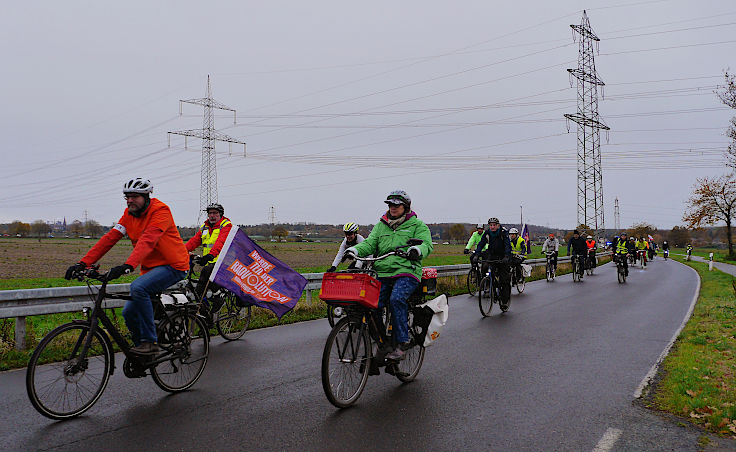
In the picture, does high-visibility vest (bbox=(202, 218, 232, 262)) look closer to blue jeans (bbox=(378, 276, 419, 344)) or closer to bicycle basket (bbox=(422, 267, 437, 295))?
bicycle basket (bbox=(422, 267, 437, 295))

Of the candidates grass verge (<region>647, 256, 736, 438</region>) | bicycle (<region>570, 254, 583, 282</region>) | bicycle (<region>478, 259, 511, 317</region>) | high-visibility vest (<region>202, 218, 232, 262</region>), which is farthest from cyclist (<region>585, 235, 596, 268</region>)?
high-visibility vest (<region>202, 218, 232, 262</region>)

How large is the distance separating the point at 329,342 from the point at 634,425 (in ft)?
9.33

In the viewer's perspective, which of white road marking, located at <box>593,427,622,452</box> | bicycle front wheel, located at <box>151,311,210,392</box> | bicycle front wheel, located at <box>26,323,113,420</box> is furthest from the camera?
bicycle front wheel, located at <box>151,311,210,392</box>

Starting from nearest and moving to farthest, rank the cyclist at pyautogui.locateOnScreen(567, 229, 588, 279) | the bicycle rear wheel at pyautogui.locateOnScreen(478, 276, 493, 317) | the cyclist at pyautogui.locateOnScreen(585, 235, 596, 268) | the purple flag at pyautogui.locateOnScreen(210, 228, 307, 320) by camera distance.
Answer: the purple flag at pyautogui.locateOnScreen(210, 228, 307, 320) → the bicycle rear wheel at pyautogui.locateOnScreen(478, 276, 493, 317) → the cyclist at pyautogui.locateOnScreen(567, 229, 588, 279) → the cyclist at pyautogui.locateOnScreen(585, 235, 596, 268)

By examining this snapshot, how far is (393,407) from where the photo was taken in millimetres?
5383

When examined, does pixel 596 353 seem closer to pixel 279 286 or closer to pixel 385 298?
pixel 385 298

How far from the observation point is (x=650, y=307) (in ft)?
45.4

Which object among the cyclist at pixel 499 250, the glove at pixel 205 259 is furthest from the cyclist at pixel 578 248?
the glove at pixel 205 259

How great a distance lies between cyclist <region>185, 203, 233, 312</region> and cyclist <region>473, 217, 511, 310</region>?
20.1 feet

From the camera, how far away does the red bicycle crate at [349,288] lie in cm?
519

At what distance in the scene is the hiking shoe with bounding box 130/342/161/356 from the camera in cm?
533

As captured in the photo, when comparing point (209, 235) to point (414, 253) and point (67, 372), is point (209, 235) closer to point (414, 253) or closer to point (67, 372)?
point (67, 372)

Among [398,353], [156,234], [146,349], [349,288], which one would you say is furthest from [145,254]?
[398,353]

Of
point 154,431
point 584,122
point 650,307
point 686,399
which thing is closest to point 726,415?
point 686,399
